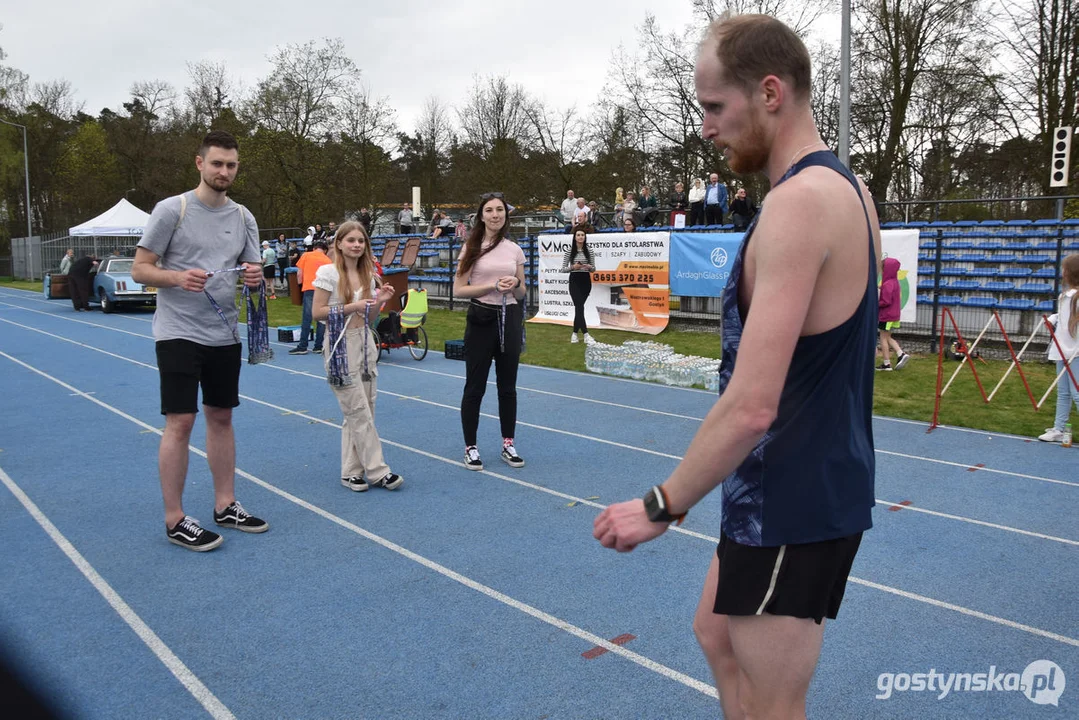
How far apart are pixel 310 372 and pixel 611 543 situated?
10396 mm

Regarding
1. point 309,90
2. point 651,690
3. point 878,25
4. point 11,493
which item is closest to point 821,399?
point 651,690

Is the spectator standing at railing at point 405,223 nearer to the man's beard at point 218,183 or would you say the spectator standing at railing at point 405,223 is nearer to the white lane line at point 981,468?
the white lane line at point 981,468

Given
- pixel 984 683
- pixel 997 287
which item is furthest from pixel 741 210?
pixel 984 683

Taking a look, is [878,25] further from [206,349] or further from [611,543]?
[611,543]

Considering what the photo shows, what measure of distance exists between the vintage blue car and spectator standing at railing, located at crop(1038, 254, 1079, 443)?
20.2 m

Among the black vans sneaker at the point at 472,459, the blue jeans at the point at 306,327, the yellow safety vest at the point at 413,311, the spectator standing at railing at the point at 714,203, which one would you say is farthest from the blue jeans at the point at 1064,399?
the spectator standing at railing at the point at 714,203

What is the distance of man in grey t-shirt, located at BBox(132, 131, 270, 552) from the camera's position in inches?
174

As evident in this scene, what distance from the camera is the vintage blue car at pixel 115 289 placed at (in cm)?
2147

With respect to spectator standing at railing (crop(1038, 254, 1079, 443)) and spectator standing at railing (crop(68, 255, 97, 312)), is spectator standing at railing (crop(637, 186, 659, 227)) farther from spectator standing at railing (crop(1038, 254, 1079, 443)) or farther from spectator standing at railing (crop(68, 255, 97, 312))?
spectator standing at railing (crop(68, 255, 97, 312))

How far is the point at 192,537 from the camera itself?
4668 mm

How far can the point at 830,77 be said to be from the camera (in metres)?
27.2

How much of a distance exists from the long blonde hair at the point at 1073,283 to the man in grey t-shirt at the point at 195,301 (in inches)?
262

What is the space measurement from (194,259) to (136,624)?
75.8 inches

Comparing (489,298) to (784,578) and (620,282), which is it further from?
(620,282)
